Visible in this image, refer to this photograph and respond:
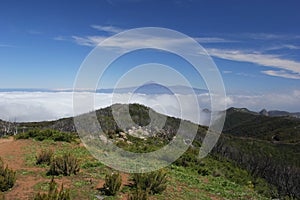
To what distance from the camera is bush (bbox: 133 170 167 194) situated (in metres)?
11.0

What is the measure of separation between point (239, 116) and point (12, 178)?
19791 cm

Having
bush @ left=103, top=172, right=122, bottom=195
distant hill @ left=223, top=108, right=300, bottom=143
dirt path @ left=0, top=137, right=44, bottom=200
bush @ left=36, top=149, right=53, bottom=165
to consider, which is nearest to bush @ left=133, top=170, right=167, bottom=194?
bush @ left=103, top=172, right=122, bottom=195

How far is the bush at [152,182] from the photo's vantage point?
11.0 metres

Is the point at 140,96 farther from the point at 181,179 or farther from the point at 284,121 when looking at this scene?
the point at 284,121

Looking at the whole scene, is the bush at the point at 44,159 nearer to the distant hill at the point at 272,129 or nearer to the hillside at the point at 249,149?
the hillside at the point at 249,149

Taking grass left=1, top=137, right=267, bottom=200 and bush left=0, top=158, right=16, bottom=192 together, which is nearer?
bush left=0, top=158, right=16, bottom=192

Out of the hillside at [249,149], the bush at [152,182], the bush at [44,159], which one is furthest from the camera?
the hillside at [249,149]

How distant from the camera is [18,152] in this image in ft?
57.6

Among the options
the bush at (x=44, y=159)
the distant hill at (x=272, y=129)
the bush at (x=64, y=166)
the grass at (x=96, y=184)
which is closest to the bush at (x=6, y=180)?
the grass at (x=96, y=184)

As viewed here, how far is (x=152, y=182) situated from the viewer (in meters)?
11.0

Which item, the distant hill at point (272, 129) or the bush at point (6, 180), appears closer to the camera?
the bush at point (6, 180)

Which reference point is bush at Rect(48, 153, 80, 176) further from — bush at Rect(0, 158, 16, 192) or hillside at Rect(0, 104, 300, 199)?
hillside at Rect(0, 104, 300, 199)

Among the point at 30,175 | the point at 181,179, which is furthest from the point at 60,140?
the point at 181,179

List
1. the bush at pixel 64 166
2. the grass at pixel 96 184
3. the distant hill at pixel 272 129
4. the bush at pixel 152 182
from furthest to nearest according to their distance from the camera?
the distant hill at pixel 272 129, the bush at pixel 64 166, the bush at pixel 152 182, the grass at pixel 96 184
